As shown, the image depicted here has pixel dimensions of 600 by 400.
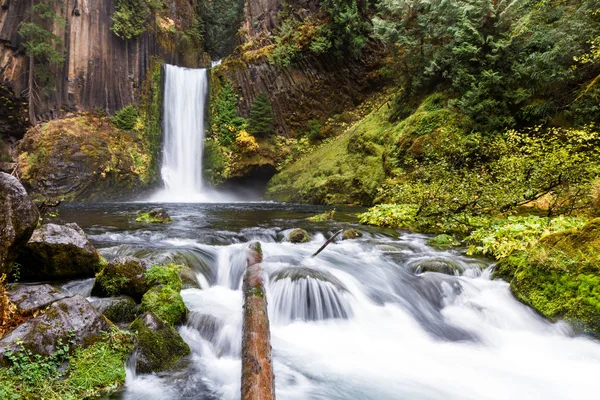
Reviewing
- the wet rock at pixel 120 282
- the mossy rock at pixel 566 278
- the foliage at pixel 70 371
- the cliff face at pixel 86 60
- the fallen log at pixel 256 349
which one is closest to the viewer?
the fallen log at pixel 256 349

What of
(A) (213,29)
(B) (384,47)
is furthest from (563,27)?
→ (A) (213,29)

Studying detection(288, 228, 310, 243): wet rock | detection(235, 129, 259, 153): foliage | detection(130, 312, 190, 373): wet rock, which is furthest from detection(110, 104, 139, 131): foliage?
detection(130, 312, 190, 373): wet rock

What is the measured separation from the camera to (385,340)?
186 inches

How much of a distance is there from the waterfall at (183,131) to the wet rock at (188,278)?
58.2ft

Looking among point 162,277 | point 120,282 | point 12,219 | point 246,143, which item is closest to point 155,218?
point 120,282

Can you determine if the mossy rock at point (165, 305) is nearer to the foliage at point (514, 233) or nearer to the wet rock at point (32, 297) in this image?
the wet rock at point (32, 297)

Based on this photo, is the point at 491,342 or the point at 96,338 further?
the point at 491,342

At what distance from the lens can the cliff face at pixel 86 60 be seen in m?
20.6

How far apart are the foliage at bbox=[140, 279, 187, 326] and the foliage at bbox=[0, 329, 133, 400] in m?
0.66

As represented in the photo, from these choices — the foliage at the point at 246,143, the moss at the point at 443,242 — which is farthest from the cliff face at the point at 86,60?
the moss at the point at 443,242

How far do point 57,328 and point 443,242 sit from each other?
25.6 feet

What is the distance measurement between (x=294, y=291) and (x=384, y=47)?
24.4 meters

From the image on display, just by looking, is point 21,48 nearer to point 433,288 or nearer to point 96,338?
point 96,338

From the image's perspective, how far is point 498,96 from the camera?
40.3ft
